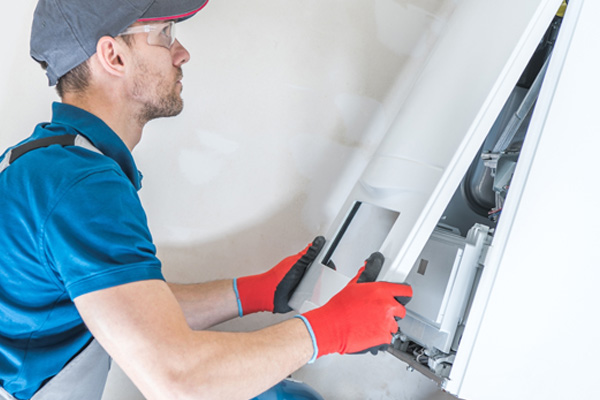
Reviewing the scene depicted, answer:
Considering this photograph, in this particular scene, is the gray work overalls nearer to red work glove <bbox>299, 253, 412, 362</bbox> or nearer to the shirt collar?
the shirt collar

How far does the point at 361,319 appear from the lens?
1.02 m

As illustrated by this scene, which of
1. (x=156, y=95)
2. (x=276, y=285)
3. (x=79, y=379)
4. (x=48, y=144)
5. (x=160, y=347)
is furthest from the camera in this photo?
(x=276, y=285)

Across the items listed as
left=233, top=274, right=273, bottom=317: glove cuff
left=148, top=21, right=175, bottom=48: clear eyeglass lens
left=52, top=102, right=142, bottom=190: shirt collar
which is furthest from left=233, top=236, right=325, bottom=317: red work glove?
left=148, top=21, right=175, bottom=48: clear eyeglass lens

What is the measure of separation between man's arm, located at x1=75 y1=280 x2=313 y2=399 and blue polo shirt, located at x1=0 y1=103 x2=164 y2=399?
0.10 ft

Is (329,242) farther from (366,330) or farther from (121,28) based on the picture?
(121,28)

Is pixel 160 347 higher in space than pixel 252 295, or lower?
lower

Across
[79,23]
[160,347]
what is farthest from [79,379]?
[79,23]

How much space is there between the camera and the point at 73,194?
33.8 inches

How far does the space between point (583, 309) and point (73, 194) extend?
99 centimetres

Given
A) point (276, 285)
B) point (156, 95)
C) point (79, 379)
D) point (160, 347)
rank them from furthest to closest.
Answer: point (276, 285) < point (156, 95) < point (79, 379) < point (160, 347)

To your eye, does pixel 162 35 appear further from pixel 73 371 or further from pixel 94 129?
pixel 73 371

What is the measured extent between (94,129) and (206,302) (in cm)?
63

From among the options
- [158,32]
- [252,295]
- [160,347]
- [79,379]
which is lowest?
[79,379]

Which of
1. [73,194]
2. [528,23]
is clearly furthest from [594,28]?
[73,194]
